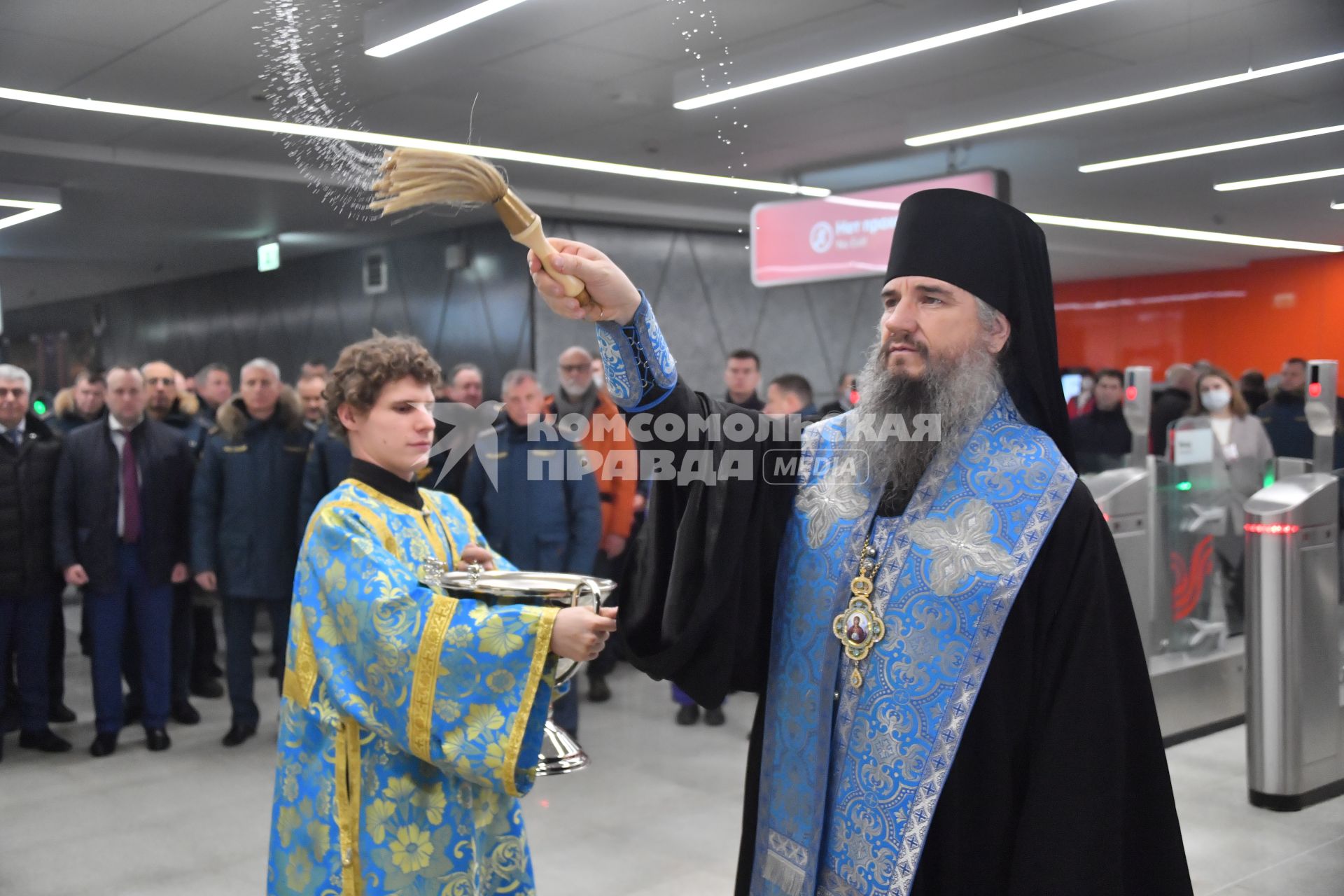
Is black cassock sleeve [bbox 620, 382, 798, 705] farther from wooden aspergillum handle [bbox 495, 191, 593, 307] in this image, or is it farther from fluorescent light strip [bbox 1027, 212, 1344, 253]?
fluorescent light strip [bbox 1027, 212, 1344, 253]

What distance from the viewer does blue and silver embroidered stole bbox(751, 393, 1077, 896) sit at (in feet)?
4.89

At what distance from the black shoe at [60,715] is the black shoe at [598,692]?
105 inches

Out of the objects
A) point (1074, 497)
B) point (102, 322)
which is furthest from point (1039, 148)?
point (1074, 497)

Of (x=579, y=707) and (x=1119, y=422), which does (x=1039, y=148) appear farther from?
(x=579, y=707)

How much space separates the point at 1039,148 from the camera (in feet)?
25.0

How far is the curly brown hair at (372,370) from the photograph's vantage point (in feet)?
7.83

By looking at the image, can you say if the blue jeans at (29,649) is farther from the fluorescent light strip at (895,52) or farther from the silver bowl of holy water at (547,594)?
the silver bowl of holy water at (547,594)

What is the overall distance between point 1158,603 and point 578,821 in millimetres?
3304

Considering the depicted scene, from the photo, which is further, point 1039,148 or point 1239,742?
point 1039,148

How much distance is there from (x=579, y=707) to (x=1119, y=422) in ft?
13.2

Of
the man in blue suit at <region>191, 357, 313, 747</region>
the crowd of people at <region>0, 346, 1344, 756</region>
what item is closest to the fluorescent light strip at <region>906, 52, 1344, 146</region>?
the crowd of people at <region>0, 346, 1344, 756</region>

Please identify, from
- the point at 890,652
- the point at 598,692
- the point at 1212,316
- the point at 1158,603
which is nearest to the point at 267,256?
the point at 598,692

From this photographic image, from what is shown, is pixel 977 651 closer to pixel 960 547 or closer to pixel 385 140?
pixel 960 547

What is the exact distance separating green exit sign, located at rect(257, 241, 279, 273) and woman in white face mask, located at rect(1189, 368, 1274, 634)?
5.12m
